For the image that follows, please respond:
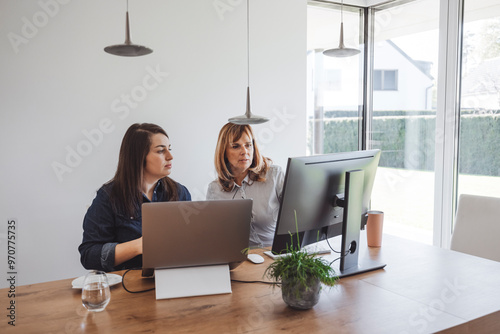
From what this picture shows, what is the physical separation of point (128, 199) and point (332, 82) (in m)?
2.74

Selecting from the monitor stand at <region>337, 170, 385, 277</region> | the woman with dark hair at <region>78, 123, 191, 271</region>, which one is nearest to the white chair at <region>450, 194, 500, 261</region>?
the monitor stand at <region>337, 170, 385, 277</region>

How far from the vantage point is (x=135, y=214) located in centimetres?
202

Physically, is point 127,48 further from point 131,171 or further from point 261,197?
point 261,197

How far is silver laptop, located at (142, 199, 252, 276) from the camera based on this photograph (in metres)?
1.48

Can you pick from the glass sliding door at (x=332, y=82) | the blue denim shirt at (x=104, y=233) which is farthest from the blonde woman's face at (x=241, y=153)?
the glass sliding door at (x=332, y=82)

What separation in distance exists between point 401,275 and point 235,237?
0.68 m

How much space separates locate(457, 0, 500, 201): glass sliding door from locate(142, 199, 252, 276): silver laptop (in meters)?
2.35

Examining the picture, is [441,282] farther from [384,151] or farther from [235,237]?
[384,151]

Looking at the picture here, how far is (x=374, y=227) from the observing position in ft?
6.80

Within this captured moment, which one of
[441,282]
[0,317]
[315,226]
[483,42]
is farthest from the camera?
[483,42]

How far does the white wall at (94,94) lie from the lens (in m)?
2.68

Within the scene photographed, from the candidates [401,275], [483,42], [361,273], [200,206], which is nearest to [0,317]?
[200,206]

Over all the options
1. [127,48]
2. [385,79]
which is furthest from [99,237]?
[385,79]

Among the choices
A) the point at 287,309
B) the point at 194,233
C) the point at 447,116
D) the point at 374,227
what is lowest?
the point at 287,309
